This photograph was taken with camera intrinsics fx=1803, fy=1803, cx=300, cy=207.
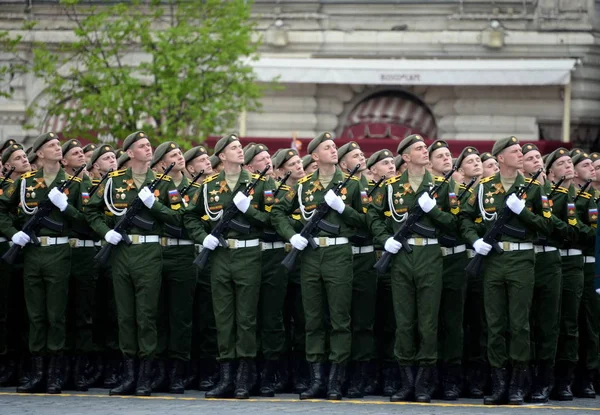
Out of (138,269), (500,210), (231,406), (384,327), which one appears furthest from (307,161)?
(231,406)

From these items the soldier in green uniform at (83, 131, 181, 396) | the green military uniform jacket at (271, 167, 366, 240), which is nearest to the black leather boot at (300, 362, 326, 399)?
Result: the green military uniform jacket at (271, 167, 366, 240)

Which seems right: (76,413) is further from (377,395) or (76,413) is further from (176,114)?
(176,114)

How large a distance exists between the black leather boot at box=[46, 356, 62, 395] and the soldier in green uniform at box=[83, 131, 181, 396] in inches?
19.2

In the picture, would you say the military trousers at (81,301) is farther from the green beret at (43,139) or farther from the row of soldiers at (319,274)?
the green beret at (43,139)

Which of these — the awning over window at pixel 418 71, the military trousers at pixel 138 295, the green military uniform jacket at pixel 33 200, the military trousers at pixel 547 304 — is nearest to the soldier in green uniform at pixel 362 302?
the military trousers at pixel 547 304

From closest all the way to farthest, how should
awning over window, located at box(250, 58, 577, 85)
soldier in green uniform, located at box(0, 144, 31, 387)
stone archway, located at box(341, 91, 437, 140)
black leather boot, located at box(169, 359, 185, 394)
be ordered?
black leather boot, located at box(169, 359, 185, 394) → soldier in green uniform, located at box(0, 144, 31, 387) → awning over window, located at box(250, 58, 577, 85) → stone archway, located at box(341, 91, 437, 140)

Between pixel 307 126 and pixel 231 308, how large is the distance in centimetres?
1619

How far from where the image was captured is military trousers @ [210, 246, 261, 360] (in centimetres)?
1400

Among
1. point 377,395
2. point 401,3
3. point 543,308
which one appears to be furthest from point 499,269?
point 401,3

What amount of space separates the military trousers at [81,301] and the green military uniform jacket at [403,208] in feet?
7.86

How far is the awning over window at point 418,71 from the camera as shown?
2902cm

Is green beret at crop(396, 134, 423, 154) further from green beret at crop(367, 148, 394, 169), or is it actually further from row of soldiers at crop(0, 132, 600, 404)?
green beret at crop(367, 148, 394, 169)

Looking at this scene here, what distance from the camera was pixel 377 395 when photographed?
14.4m

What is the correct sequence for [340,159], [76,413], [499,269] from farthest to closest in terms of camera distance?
1. [340,159]
2. [499,269]
3. [76,413]
